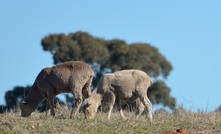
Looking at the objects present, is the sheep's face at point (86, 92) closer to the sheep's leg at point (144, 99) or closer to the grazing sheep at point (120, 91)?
the grazing sheep at point (120, 91)

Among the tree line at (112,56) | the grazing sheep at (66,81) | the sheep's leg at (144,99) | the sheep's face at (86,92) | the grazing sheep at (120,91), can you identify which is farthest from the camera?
the tree line at (112,56)

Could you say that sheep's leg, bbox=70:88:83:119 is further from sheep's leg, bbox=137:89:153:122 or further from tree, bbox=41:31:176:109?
tree, bbox=41:31:176:109

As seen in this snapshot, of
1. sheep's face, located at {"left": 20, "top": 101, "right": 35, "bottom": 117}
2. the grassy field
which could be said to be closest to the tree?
sheep's face, located at {"left": 20, "top": 101, "right": 35, "bottom": 117}

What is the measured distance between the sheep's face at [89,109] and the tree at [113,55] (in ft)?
80.1

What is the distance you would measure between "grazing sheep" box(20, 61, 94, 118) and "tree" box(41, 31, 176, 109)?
895 inches

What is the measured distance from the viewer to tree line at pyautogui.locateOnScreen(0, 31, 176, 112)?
46041mm

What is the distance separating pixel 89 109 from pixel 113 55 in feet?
Result: 90.9

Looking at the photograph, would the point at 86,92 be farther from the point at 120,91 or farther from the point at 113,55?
the point at 113,55

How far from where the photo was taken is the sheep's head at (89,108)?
20.0 meters

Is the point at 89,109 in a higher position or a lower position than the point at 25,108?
lower

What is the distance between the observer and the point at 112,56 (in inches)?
1861

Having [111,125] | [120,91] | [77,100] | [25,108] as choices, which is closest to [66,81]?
[77,100]

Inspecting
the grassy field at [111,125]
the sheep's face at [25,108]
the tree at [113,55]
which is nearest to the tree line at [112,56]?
the tree at [113,55]

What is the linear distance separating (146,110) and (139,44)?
29.0 metres
